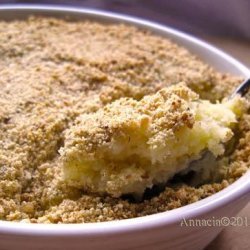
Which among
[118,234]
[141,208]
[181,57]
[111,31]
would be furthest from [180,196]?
[111,31]

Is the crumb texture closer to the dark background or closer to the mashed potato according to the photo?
the mashed potato

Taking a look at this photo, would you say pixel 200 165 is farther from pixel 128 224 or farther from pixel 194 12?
pixel 194 12

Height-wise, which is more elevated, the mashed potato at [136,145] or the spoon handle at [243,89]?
the spoon handle at [243,89]

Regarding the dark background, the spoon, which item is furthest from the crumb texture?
the dark background

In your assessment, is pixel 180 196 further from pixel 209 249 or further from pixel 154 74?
pixel 154 74

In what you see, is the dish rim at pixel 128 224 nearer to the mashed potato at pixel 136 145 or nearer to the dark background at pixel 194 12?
the mashed potato at pixel 136 145

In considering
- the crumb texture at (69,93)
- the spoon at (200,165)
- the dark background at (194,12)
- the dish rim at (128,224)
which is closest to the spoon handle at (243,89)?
the crumb texture at (69,93)

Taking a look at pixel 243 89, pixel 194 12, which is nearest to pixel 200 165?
pixel 243 89
